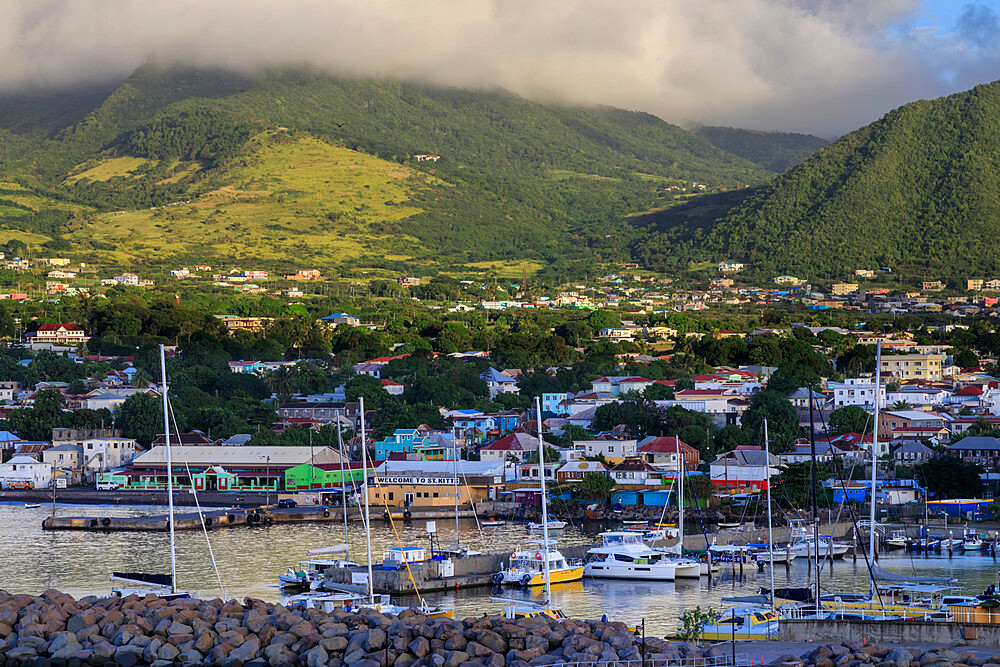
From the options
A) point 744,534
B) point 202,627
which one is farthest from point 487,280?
point 202,627

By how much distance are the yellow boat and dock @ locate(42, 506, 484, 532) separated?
10.6 m

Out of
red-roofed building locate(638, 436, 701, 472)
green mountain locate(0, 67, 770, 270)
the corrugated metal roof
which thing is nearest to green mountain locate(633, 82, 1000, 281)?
green mountain locate(0, 67, 770, 270)

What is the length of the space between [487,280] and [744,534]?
94.2m

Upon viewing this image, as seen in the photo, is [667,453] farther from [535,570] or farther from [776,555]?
[535,570]

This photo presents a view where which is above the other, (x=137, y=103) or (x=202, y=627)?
(x=137, y=103)

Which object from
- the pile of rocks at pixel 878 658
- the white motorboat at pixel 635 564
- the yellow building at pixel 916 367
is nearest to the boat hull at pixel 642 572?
the white motorboat at pixel 635 564

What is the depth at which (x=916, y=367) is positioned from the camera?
226ft

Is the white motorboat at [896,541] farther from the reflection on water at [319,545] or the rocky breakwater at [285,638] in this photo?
the rocky breakwater at [285,638]

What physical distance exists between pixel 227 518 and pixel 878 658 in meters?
24.1

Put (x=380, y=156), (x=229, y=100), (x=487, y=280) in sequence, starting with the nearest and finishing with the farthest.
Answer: (x=487, y=280) < (x=380, y=156) < (x=229, y=100)

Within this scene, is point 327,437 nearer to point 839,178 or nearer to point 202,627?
point 202,627

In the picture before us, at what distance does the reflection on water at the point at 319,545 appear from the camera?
2375 centimetres

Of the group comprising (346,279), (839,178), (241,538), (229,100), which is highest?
(229,100)

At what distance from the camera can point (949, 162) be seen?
12862 cm
